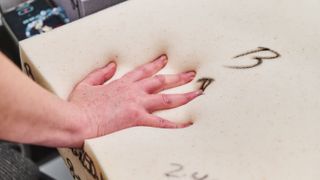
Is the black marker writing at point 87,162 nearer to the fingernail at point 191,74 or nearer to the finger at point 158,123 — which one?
the finger at point 158,123

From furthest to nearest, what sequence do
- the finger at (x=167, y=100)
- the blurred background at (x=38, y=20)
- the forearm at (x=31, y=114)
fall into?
the blurred background at (x=38, y=20) < the finger at (x=167, y=100) < the forearm at (x=31, y=114)

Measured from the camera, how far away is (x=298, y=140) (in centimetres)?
52

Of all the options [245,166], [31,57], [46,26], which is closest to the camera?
[245,166]

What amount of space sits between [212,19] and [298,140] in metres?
0.22

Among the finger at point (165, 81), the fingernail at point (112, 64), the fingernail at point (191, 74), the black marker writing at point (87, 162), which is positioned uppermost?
the fingernail at point (112, 64)

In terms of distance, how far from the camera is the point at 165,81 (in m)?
0.61

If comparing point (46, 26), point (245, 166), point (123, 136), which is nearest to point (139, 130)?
point (123, 136)

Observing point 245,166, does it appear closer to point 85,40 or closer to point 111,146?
point 111,146

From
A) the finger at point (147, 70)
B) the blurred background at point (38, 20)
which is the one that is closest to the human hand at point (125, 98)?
the finger at point (147, 70)

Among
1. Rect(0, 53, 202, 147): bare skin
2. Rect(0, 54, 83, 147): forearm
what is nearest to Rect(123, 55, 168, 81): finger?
Rect(0, 53, 202, 147): bare skin

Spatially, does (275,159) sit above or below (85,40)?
below

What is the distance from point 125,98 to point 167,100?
2.1 inches

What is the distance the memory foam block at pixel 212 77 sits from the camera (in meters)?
0.50

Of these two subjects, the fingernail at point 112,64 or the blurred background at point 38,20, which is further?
the blurred background at point 38,20
